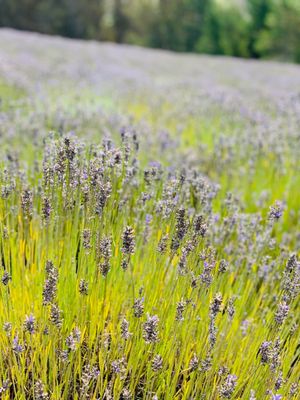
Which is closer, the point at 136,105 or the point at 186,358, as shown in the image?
the point at 186,358

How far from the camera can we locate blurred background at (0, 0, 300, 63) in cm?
2972

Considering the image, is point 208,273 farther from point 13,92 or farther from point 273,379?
point 13,92

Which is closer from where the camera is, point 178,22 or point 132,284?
point 132,284

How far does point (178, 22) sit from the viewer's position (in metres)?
35.2

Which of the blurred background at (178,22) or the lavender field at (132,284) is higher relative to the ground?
the blurred background at (178,22)

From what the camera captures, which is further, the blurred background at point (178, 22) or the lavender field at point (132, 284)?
the blurred background at point (178, 22)

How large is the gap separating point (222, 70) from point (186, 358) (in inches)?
480

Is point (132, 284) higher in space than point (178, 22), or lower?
lower

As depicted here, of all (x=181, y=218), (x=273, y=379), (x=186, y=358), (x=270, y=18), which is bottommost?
(x=186, y=358)

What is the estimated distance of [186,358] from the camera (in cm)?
174

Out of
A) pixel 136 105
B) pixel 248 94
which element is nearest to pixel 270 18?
pixel 248 94

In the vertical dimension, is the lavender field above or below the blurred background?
below

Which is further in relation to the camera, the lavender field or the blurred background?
the blurred background

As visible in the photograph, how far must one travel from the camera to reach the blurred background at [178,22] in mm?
29719
